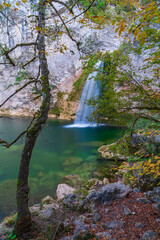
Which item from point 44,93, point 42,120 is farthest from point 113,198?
point 44,93

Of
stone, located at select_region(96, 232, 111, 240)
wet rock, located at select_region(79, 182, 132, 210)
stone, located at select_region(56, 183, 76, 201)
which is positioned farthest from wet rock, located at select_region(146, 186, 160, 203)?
stone, located at select_region(56, 183, 76, 201)

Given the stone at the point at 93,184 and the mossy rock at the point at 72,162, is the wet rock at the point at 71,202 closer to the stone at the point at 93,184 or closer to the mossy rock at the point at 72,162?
the stone at the point at 93,184

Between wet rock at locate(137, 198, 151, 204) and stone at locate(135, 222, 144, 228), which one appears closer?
stone at locate(135, 222, 144, 228)

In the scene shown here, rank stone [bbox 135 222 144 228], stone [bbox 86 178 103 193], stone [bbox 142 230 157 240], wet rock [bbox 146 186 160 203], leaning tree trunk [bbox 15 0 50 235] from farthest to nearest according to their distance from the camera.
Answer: stone [bbox 86 178 103 193], wet rock [bbox 146 186 160 203], leaning tree trunk [bbox 15 0 50 235], stone [bbox 135 222 144 228], stone [bbox 142 230 157 240]

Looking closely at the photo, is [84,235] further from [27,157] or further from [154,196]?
[154,196]

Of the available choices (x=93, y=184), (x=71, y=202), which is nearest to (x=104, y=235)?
(x=71, y=202)

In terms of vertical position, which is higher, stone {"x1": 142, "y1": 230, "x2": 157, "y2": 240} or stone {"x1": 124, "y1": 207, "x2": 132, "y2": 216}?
stone {"x1": 142, "y1": 230, "x2": 157, "y2": 240}

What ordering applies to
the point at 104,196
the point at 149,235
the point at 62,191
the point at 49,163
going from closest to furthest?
1. the point at 149,235
2. the point at 104,196
3. the point at 62,191
4. the point at 49,163

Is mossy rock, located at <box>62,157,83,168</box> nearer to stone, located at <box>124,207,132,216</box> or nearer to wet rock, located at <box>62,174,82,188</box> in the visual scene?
wet rock, located at <box>62,174,82,188</box>

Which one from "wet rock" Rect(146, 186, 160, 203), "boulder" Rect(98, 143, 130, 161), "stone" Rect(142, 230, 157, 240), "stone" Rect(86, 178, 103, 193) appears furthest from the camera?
"boulder" Rect(98, 143, 130, 161)

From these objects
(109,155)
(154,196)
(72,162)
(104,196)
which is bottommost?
(72,162)

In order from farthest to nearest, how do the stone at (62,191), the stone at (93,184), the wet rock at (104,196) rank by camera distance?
the stone at (93,184)
the stone at (62,191)
the wet rock at (104,196)

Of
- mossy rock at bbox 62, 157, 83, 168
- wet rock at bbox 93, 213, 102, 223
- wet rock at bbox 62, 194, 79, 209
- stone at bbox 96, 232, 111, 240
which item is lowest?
mossy rock at bbox 62, 157, 83, 168

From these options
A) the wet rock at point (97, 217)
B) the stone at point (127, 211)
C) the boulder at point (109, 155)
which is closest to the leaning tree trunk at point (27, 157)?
the wet rock at point (97, 217)
